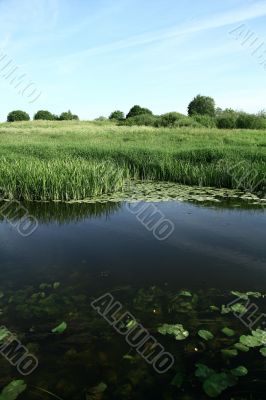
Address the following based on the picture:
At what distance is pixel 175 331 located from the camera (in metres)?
3.29

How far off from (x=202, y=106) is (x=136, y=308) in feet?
147

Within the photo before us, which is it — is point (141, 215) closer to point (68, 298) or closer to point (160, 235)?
point (160, 235)

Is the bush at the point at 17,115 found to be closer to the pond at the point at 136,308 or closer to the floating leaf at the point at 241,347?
the pond at the point at 136,308

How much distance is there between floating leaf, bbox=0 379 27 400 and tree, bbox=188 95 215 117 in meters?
44.0

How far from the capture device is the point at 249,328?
11.1 ft

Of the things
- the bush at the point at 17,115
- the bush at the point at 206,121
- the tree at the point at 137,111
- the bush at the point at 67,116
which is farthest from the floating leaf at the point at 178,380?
the bush at the point at 17,115

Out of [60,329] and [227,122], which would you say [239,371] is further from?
[227,122]

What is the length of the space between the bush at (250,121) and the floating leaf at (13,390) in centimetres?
2681

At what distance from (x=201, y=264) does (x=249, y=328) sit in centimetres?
146

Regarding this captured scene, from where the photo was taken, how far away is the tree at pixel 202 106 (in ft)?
149

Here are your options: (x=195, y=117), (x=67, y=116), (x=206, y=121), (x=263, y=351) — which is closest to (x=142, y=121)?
(x=195, y=117)

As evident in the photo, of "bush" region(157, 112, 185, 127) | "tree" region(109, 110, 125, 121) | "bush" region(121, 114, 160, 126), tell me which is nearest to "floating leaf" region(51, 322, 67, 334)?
"bush" region(157, 112, 185, 127)

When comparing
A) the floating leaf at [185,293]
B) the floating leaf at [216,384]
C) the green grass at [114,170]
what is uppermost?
the green grass at [114,170]
